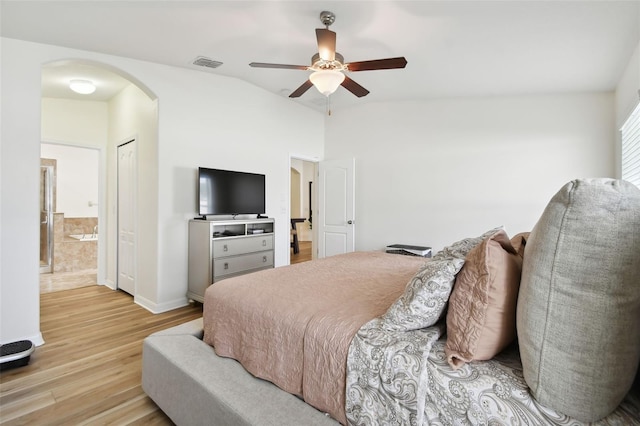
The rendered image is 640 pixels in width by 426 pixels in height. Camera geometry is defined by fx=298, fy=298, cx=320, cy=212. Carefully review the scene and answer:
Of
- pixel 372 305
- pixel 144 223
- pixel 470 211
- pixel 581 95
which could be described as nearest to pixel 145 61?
pixel 144 223

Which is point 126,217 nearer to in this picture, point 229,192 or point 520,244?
point 229,192

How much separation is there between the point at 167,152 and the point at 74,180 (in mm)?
4744

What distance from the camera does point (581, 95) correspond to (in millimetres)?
3576

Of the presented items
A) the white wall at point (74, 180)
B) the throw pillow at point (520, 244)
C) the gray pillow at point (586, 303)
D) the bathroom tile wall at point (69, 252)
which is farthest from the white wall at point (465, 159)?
the white wall at point (74, 180)

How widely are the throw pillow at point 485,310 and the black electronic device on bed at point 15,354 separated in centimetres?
296

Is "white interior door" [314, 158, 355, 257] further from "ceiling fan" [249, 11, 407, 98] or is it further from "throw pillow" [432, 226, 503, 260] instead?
"throw pillow" [432, 226, 503, 260]

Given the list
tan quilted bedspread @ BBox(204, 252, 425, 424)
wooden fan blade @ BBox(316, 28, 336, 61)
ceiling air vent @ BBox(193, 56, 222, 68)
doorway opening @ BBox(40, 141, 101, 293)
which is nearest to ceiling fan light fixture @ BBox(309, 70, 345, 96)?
wooden fan blade @ BBox(316, 28, 336, 61)

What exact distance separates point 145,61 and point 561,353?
409cm

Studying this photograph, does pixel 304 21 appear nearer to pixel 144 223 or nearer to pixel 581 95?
pixel 144 223

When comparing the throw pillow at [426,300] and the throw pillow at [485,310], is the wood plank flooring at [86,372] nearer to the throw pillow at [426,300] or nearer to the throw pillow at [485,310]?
the throw pillow at [426,300]

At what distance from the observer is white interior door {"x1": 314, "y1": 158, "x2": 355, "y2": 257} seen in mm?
4918

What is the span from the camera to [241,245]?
3615 millimetres

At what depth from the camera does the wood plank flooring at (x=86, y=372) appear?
1761 millimetres

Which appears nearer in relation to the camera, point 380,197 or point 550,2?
point 550,2
